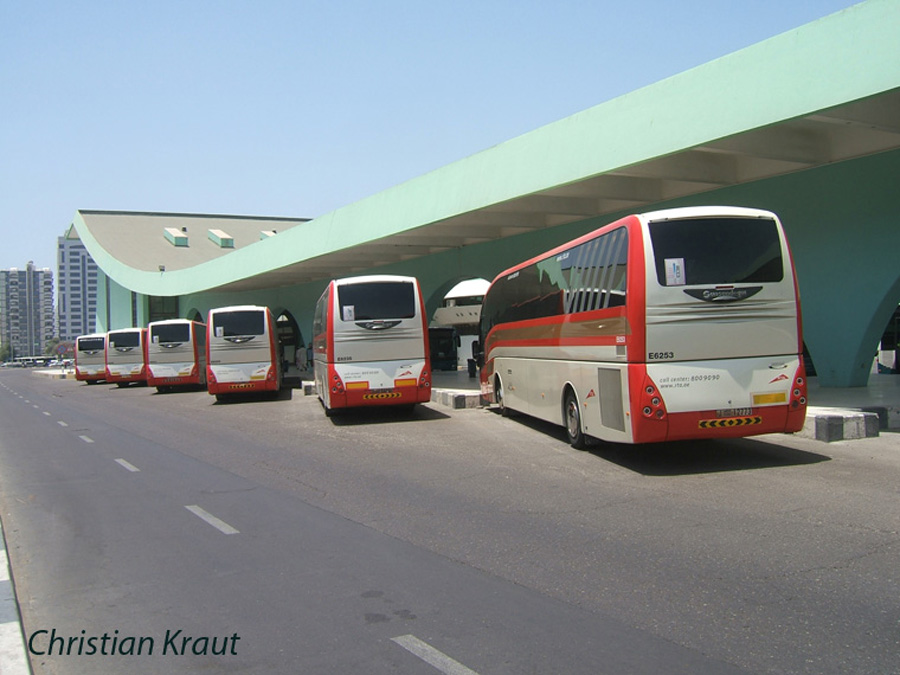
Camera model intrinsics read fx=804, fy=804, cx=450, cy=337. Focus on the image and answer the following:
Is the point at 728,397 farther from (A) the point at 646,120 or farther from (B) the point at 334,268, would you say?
(B) the point at 334,268

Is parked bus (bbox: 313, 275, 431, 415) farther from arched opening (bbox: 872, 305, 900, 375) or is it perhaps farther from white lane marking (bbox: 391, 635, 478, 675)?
arched opening (bbox: 872, 305, 900, 375)

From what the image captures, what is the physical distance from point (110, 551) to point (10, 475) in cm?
606

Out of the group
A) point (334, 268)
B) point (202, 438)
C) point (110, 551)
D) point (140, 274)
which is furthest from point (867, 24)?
point (140, 274)

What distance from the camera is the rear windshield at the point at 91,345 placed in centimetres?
4650

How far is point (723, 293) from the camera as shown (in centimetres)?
950

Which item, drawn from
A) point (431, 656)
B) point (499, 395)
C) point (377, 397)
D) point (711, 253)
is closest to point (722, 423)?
point (711, 253)

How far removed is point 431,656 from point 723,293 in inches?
259

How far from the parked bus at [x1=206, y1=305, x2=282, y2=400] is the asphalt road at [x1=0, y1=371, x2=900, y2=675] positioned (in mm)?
12313

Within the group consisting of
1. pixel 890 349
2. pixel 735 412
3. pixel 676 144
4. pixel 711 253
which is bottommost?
pixel 735 412

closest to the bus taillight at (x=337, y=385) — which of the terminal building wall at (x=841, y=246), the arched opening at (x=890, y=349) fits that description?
the terminal building wall at (x=841, y=246)

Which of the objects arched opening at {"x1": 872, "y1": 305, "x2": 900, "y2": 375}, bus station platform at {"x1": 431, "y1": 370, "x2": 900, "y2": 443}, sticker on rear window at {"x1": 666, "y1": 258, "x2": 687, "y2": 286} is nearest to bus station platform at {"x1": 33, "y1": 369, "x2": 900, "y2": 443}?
Answer: bus station platform at {"x1": 431, "y1": 370, "x2": 900, "y2": 443}

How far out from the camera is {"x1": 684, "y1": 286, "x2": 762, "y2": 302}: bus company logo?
945 cm

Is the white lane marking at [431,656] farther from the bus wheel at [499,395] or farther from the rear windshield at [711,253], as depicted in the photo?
the bus wheel at [499,395]

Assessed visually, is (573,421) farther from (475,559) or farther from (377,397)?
(475,559)
